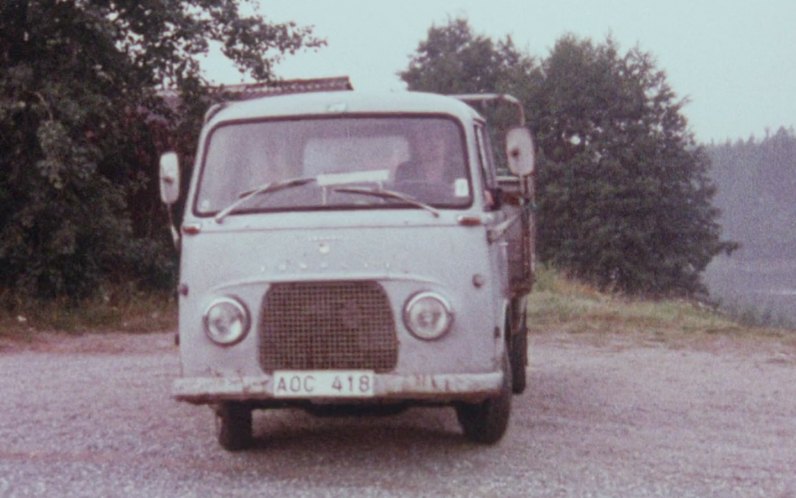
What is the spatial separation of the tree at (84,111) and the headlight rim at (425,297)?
30.6 feet

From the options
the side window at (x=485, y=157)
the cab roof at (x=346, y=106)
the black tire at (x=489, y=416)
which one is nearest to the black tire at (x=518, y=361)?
the side window at (x=485, y=157)

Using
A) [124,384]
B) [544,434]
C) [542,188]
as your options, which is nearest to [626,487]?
[544,434]

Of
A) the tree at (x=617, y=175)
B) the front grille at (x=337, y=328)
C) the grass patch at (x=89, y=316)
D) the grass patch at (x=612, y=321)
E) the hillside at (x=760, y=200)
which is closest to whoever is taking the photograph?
the front grille at (x=337, y=328)

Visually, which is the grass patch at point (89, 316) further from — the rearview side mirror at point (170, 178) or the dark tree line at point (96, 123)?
A: the rearview side mirror at point (170, 178)

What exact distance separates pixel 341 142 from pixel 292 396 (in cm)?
156

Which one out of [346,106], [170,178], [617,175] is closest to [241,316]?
[170,178]

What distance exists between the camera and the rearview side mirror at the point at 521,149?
311 inches

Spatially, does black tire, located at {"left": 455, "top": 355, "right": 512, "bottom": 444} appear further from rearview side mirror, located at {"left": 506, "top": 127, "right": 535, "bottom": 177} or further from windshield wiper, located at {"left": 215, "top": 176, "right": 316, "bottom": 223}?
windshield wiper, located at {"left": 215, "top": 176, "right": 316, "bottom": 223}

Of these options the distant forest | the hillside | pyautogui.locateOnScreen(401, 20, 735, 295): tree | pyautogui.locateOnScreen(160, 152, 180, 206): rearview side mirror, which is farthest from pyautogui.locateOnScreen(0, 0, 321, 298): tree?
the distant forest

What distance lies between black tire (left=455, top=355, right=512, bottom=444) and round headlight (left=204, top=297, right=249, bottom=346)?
4.62 ft

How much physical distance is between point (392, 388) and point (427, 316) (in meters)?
0.42

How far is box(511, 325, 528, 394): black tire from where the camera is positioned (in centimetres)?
1016

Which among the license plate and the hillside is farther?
the hillside

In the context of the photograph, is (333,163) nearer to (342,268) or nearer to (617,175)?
(342,268)
